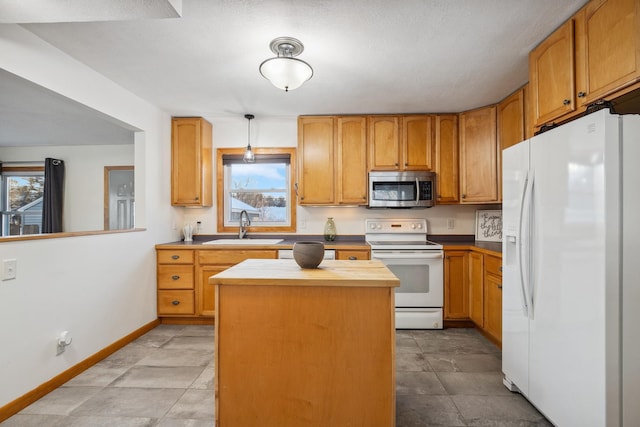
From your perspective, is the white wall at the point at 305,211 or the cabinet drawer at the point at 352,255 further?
the white wall at the point at 305,211

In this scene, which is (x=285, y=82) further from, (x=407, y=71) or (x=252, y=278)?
(x=252, y=278)

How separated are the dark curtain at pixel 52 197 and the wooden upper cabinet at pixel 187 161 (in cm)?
253

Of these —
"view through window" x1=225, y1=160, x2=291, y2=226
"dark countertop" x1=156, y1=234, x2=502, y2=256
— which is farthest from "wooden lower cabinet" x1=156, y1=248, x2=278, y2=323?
"view through window" x1=225, y1=160, x2=291, y2=226

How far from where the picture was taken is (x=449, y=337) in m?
3.13

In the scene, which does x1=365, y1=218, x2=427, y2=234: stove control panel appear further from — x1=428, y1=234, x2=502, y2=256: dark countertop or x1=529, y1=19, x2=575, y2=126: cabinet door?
x1=529, y1=19, x2=575, y2=126: cabinet door

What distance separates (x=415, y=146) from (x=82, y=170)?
4.94 metres

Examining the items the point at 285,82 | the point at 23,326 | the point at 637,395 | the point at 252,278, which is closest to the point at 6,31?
the point at 285,82

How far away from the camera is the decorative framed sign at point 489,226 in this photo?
358 cm

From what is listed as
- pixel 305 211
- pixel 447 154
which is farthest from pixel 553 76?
pixel 305 211

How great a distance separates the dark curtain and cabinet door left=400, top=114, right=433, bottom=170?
5051mm

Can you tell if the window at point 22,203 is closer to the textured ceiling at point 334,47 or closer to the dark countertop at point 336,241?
the dark countertop at point 336,241

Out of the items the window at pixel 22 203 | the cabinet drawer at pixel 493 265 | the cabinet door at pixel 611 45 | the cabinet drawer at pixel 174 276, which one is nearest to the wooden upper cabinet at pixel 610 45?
the cabinet door at pixel 611 45

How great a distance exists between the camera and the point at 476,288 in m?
3.18

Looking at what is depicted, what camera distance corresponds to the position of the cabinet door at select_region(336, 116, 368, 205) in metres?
Answer: 3.61
